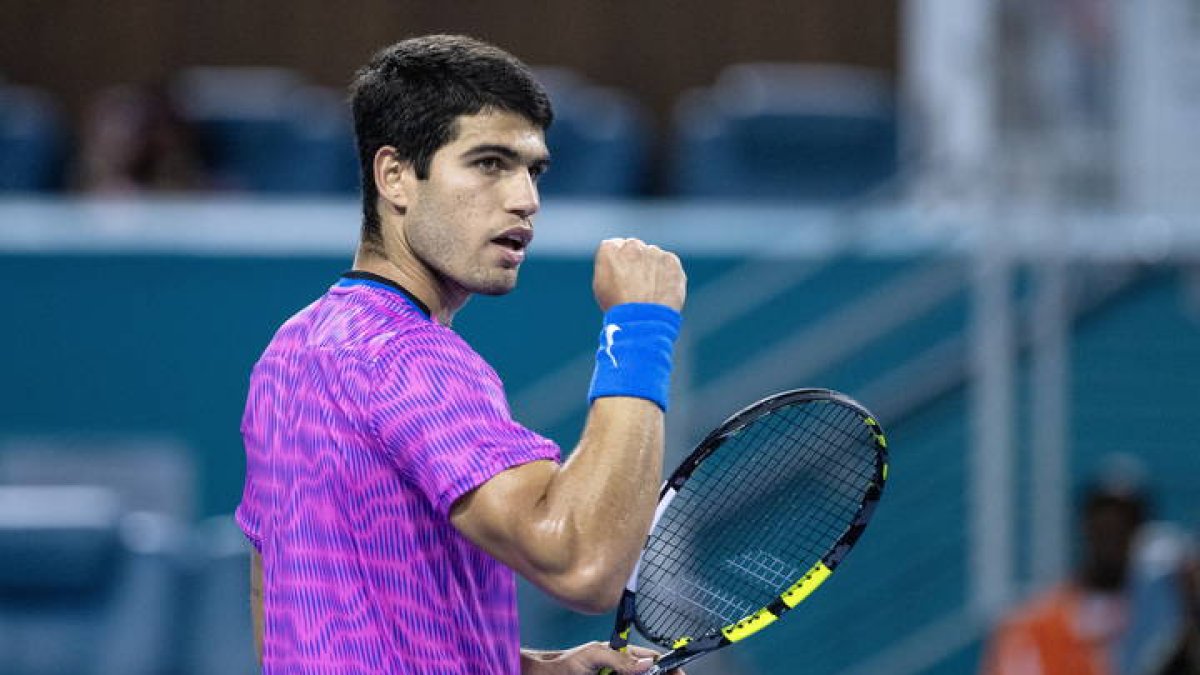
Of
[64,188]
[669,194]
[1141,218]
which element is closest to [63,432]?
[64,188]

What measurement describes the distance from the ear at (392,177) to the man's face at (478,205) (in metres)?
0.02

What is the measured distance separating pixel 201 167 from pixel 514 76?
580 cm

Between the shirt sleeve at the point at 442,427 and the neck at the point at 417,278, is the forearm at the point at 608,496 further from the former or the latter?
the neck at the point at 417,278

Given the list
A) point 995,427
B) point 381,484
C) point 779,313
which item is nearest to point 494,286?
point 381,484

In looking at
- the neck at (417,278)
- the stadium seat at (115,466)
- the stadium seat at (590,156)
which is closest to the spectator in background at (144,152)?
the stadium seat at (115,466)

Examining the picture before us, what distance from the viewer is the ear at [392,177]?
2371 millimetres

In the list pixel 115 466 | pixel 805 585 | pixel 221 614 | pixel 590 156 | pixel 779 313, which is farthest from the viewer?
pixel 590 156

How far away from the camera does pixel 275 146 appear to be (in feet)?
26.6

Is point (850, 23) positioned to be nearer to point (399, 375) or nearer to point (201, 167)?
point (201, 167)

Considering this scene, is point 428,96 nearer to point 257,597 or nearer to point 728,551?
point 257,597

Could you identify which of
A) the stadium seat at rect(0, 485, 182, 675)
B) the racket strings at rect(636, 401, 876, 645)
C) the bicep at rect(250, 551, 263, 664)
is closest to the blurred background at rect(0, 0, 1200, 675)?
the stadium seat at rect(0, 485, 182, 675)

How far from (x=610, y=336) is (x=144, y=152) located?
18.9ft

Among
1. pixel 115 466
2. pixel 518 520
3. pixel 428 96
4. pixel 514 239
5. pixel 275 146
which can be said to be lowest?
pixel 115 466

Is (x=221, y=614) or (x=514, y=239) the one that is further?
(x=221, y=614)
